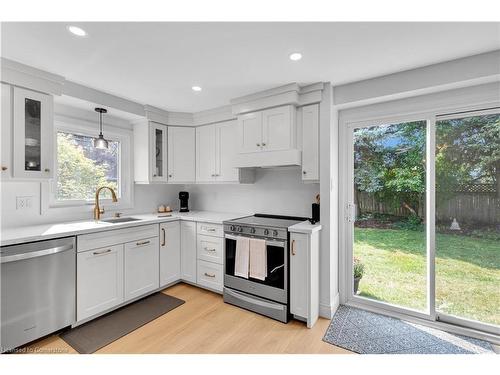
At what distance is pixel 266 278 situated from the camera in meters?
2.37

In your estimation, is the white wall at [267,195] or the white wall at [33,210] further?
the white wall at [267,195]

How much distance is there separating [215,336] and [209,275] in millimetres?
854

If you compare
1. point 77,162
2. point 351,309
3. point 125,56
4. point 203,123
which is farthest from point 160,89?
point 351,309

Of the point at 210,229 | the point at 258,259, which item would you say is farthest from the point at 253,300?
the point at 210,229

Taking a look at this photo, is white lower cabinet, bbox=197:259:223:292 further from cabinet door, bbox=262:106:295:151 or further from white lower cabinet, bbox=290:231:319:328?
cabinet door, bbox=262:106:295:151

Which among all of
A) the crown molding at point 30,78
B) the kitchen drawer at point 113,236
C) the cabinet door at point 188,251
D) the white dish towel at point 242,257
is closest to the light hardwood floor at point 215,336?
the white dish towel at point 242,257

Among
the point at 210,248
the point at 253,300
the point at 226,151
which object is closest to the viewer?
the point at 253,300

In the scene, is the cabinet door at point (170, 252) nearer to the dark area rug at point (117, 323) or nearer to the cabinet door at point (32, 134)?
the dark area rug at point (117, 323)

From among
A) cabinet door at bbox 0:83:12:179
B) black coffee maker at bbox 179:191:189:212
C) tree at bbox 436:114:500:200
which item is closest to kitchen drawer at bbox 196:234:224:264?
black coffee maker at bbox 179:191:189:212

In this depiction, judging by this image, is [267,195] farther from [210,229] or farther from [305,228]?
[305,228]

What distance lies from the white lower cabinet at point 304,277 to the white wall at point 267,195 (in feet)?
2.26

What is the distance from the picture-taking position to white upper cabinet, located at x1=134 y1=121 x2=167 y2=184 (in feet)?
10.3

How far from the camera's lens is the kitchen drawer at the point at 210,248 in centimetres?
276

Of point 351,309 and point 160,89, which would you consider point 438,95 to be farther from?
point 160,89
